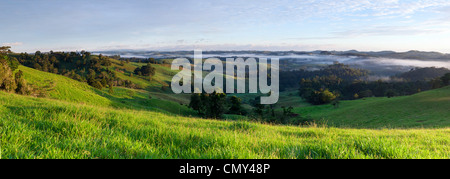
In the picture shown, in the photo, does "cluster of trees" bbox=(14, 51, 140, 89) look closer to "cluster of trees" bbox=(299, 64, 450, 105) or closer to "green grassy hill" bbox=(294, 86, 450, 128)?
"green grassy hill" bbox=(294, 86, 450, 128)

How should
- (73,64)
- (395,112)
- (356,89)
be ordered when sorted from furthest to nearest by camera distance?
(356,89) < (73,64) < (395,112)

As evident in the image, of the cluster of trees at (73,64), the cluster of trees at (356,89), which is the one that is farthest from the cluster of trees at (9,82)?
the cluster of trees at (356,89)

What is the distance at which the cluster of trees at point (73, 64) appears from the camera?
110 m

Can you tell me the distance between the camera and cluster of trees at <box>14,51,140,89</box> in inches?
4338

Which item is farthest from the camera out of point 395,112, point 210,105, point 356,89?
point 356,89

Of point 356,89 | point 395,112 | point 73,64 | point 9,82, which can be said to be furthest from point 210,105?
point 356,89

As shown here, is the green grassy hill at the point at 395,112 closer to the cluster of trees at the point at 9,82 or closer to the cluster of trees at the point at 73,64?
the cluster of trees at the point at 9,82

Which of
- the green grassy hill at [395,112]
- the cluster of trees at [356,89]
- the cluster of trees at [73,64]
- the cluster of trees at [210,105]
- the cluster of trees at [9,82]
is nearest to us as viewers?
the cluster of trees at [9,82]

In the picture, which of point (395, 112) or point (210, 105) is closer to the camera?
point (395, 112)

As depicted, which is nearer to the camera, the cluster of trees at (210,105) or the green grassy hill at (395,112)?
Result: the green grassy hill at (395,112)

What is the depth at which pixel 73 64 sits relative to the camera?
12544 centimetres

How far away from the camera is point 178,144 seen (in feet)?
17.3

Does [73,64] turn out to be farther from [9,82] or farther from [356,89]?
[356,89]
